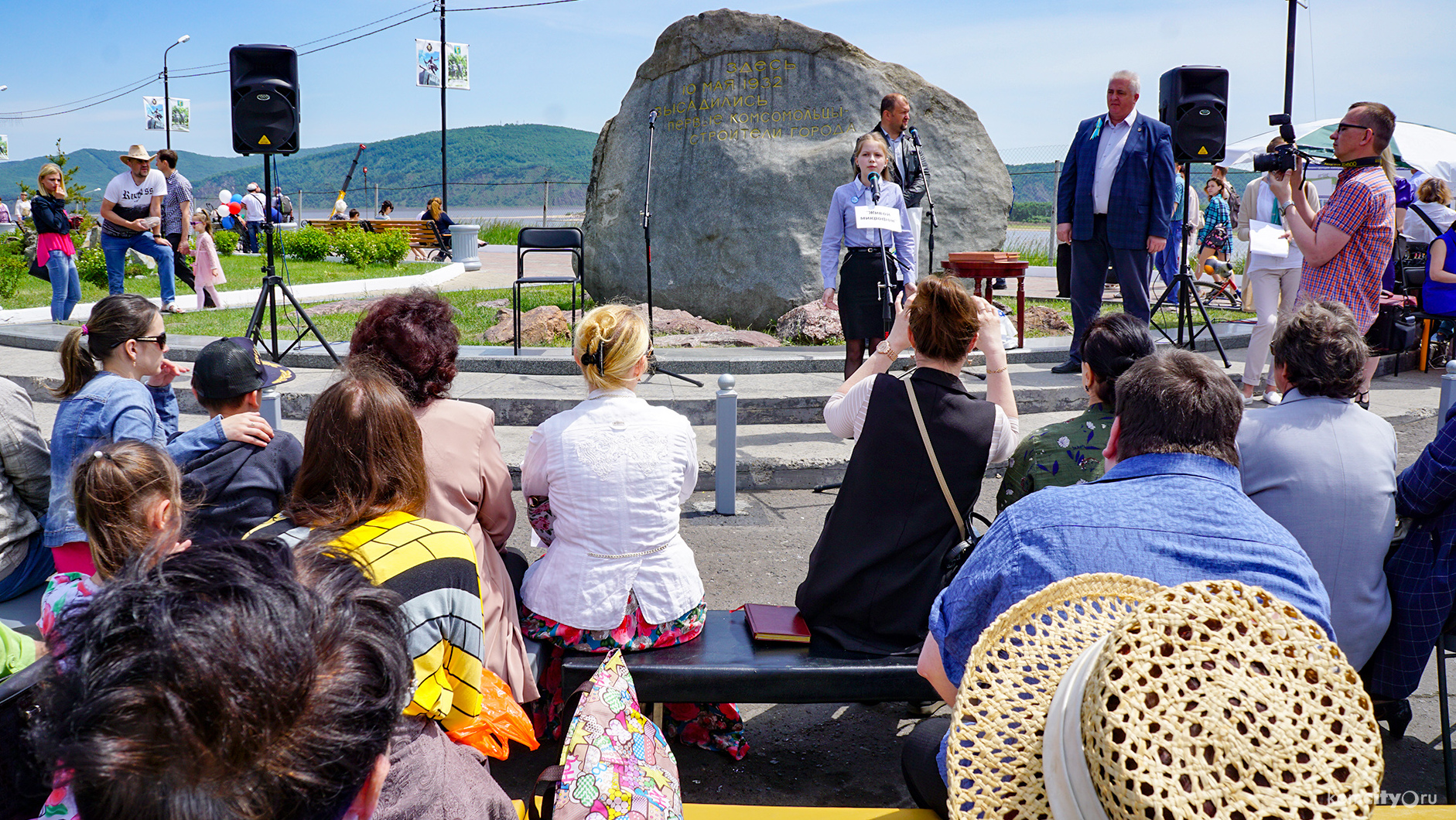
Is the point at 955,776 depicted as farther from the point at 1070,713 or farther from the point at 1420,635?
the point at 1420,635

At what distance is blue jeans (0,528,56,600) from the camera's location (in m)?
2.98

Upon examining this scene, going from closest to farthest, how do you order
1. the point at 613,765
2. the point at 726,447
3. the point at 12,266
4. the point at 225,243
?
1. the point at 613,765
2. the point at 726,447
3. the point at 12,266
4. the point at 225,243

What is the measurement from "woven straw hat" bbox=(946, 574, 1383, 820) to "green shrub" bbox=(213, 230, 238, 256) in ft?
77.2

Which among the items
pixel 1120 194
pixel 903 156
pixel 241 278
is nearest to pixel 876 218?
pixel 903 156

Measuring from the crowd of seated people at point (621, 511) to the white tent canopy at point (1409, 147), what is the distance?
50.7 feet

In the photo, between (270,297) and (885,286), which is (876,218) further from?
(270,297)

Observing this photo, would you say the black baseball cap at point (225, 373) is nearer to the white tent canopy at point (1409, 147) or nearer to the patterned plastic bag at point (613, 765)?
the patterned plastic bag at point (613, 765)

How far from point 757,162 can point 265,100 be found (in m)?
4.39

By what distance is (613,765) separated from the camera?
6.54 ft

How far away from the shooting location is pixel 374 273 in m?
17.0

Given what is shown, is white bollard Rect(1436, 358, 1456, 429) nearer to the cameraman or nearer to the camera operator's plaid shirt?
the cameraman

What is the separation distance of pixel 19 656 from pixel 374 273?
15.9 meters

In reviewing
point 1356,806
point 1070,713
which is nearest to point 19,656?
point 1070,713

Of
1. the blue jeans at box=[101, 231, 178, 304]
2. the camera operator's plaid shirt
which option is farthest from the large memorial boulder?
the camera operator's plaid shirt
